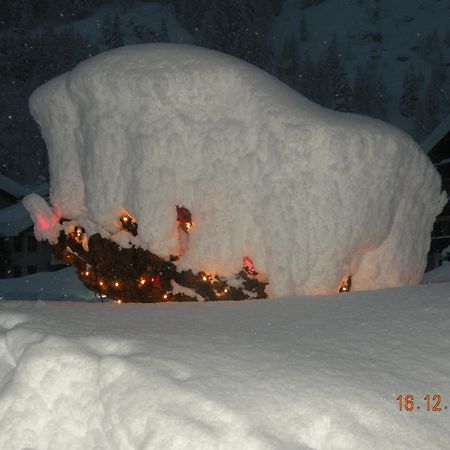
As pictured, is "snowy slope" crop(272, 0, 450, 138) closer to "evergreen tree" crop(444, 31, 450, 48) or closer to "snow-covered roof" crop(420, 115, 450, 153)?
"evergreen tree" crop(444, 31, 450, 48)

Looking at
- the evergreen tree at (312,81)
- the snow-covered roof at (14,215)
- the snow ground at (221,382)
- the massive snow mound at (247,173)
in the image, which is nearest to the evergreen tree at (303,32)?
the evergreen tree at (312,81)

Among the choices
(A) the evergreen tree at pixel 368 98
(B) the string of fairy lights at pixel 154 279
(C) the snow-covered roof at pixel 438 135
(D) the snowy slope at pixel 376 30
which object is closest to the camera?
(B) the string of fairy lights at pixel 154 279

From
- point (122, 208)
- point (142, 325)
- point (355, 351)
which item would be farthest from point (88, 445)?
point (122, 208)

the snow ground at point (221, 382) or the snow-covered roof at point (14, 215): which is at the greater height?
the snow ground at point (221, 382)

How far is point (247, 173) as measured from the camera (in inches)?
303

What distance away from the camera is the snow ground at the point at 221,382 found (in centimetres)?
296

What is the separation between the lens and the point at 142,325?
4.74 metres

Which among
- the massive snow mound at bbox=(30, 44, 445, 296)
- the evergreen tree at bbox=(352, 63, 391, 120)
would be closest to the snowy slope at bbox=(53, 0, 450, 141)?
the evergreen tree at bbox=(352, 63, 391, 120)

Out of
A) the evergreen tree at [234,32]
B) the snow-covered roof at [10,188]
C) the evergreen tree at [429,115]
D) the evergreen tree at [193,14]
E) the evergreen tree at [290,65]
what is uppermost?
the evergreen tree at [193,14]
